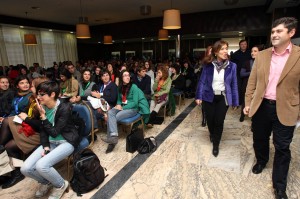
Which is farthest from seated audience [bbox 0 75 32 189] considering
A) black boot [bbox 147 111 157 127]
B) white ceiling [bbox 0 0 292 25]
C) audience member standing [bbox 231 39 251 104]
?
white ceiling [bbox 0 0 292 25]

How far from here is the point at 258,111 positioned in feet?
6.82

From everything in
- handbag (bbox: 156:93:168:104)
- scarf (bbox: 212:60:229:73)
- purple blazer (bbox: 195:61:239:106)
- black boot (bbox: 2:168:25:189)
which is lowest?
black boot (bbox: 2:168:25:189)

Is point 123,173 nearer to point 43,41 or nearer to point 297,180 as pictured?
point 297,180

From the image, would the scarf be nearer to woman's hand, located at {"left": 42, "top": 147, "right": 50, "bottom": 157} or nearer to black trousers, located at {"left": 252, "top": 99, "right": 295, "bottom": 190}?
black trousers, located at {"left": 252, "top": 99, "right": 295, "bottom": 190}

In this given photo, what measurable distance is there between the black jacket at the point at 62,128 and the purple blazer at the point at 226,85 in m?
1.67

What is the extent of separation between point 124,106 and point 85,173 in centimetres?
140

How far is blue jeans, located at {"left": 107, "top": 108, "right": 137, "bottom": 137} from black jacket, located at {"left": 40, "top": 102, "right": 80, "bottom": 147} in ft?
3.01

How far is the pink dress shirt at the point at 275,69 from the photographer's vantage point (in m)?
1.82

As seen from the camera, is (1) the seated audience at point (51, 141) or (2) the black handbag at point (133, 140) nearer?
(1) the seated audience at point (51, 141)

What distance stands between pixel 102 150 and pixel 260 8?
7293 millimetres

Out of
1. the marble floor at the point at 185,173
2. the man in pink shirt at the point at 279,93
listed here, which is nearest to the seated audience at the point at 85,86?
the marble floor at the point at 185,173

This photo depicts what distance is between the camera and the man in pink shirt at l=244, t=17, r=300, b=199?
174 cm

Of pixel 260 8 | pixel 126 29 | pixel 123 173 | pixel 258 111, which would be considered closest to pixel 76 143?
pixel 123 173

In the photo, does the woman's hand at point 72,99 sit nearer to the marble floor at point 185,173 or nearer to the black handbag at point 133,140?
the marble floor at point 185,173
